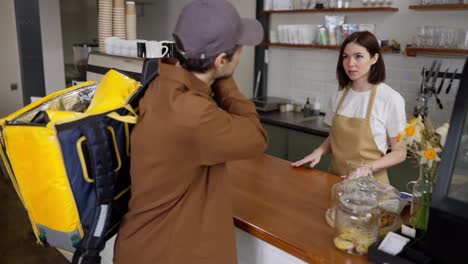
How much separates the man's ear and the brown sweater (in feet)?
0.22

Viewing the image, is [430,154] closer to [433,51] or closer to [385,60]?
[433,51]

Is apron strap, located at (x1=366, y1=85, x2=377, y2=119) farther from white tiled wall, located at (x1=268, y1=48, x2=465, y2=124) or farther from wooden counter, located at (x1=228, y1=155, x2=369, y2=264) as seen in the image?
white tiled wall, located at (x1=268, y1=48, x2=465, y2=124)

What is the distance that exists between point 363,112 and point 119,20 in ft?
7.45

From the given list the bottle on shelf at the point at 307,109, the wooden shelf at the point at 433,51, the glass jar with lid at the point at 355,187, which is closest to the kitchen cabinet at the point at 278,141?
the bottle on shelf at the point at 307,109

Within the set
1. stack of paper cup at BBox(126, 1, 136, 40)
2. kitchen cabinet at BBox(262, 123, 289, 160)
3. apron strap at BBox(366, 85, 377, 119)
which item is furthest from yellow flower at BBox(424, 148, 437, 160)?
stack of paper cup at BBox(126, 1, 136, 40)

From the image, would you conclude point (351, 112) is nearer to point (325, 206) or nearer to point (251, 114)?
point (325, 206)

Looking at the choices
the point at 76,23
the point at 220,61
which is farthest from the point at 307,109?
the point at 76,23

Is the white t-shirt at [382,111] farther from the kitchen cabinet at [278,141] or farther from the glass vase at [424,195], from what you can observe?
the kitchen cabinet at [278,141]

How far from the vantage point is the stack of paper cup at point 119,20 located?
343 centimetres

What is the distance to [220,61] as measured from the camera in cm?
119

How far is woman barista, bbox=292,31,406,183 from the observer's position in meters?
2.05

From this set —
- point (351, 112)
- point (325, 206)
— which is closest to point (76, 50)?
point (351, 112)

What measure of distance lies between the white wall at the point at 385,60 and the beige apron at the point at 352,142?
1.28 metres

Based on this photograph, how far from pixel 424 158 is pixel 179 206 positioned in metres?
0.76
